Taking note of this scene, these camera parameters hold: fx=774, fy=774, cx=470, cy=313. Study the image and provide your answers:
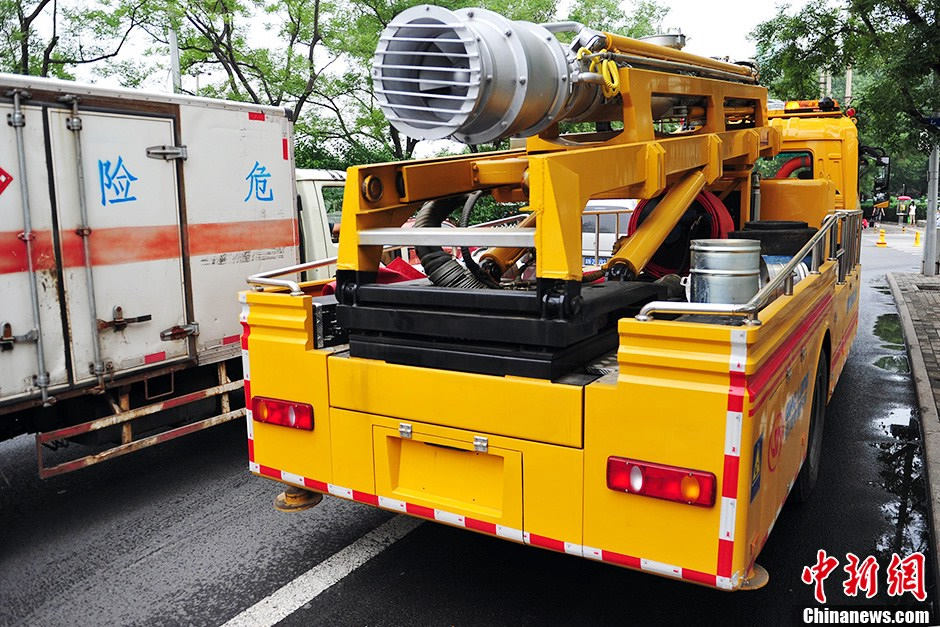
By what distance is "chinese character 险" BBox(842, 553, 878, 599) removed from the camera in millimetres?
3834

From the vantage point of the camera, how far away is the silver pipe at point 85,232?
444 centimetres

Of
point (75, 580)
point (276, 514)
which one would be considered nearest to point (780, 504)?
point (276, 514)

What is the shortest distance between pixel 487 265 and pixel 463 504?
6.05 ft

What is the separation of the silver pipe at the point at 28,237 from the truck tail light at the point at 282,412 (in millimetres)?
1342

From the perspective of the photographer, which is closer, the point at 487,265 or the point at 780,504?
the point at 780,504

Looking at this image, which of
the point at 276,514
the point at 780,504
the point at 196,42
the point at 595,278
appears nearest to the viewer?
the point at 780,504

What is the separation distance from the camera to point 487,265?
188 inches

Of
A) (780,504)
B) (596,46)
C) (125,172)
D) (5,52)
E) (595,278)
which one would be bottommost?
(780,504)

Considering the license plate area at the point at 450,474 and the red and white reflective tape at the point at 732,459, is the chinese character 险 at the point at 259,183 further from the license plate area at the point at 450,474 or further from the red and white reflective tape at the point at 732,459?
the red and white reflective tape at the point at 732,459

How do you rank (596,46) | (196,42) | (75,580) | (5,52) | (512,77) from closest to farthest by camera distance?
(512,77), (596,46), (75,580), (5,52), (196,42)

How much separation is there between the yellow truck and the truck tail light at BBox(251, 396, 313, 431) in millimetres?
11

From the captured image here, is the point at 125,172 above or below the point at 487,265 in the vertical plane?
above

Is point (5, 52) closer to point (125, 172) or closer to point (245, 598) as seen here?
point (125, 172)
